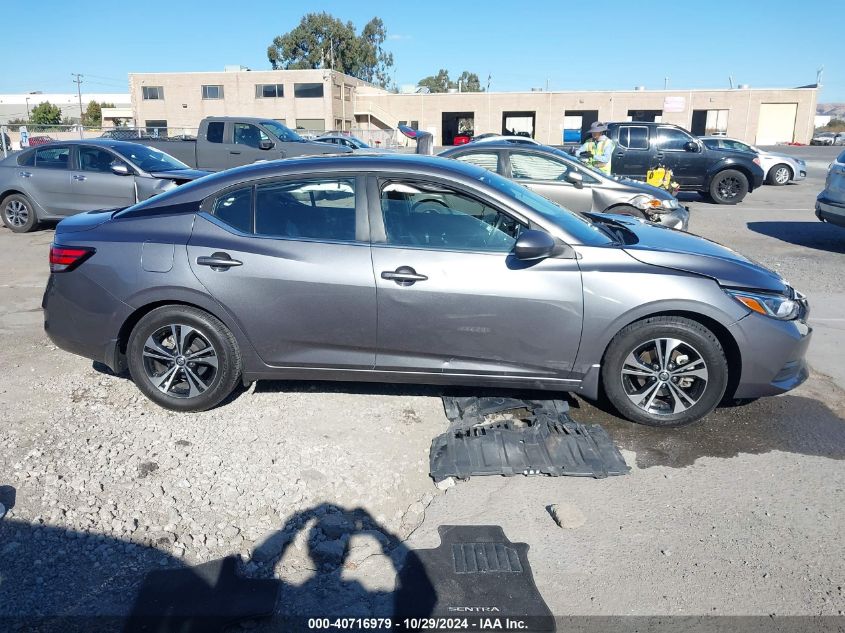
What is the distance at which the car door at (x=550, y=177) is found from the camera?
9.42m

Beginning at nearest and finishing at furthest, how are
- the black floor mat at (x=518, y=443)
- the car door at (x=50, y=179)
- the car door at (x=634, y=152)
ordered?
1. the black floor mat at (x=518, y=443)
2. the car door at (x=50, y=179)
3. the car door at (x=634, y=152)

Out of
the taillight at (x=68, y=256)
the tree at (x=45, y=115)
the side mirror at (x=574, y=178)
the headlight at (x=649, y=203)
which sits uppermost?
the tree at (x=45, y=115)

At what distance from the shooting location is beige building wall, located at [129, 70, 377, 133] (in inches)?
2267

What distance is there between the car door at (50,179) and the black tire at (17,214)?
270 millimetres

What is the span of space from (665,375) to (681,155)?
13.7 m

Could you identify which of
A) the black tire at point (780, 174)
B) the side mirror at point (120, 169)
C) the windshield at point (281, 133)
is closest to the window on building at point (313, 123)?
the windshield at point (281, 133)

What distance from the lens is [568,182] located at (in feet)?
31.0

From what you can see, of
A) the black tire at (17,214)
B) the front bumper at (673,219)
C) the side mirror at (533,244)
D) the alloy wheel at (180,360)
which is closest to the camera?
the side mirror at (533,244)

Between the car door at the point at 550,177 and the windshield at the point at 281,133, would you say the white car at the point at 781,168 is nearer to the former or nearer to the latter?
the windshield at the point at 281,133

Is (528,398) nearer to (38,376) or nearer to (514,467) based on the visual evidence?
(514,467)

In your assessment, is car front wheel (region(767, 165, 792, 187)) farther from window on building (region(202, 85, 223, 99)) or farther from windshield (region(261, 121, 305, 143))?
window on building (region(202, 85, 223, 99))

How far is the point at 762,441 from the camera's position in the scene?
4.20m

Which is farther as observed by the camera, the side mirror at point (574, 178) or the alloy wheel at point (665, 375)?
the side mirror at point (574, 178)

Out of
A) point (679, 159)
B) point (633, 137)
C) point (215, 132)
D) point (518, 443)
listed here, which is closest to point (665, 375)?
point (518, 443)
